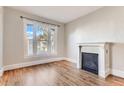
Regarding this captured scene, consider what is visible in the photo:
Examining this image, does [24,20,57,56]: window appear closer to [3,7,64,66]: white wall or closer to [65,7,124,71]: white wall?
[3,7,64,66]: white wall

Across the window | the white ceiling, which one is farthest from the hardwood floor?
the white ceiling

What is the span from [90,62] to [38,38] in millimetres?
2706

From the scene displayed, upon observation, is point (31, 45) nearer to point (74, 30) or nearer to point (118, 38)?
point (74, 30)

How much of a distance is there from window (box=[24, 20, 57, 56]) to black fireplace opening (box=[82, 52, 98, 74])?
2139 millimetres

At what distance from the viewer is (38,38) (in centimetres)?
508

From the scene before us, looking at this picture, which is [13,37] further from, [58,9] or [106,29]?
[106,29]

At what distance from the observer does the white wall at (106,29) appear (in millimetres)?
3273

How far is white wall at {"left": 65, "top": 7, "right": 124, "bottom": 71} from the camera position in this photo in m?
3.27

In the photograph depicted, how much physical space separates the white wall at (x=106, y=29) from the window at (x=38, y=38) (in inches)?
54.0

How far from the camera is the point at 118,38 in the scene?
3.31 metres

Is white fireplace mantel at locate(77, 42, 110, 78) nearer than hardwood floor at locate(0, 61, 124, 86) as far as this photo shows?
No

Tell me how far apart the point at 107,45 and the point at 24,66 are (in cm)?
339

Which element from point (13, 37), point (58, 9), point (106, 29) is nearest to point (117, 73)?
point (106, 29)
